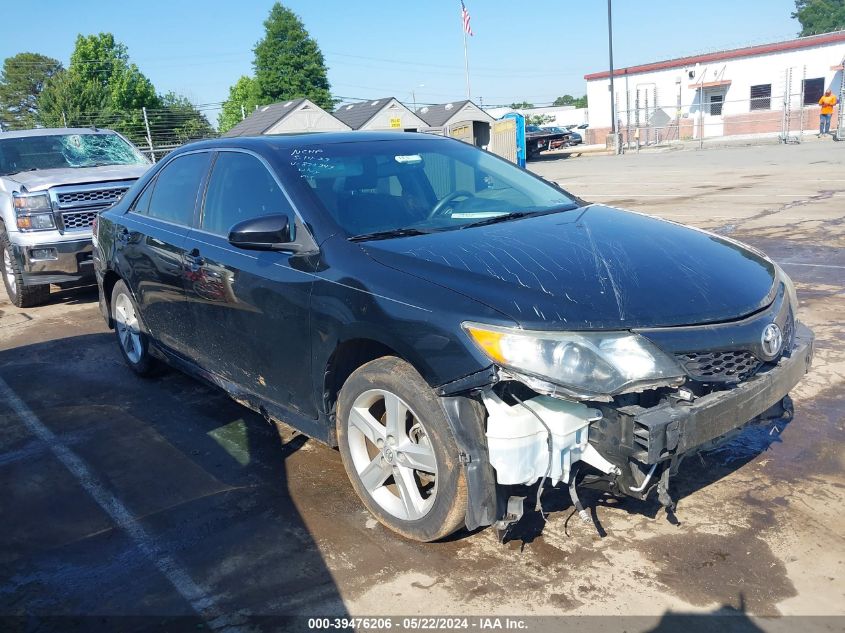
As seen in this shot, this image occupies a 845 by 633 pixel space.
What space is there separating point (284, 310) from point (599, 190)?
46.3 feet

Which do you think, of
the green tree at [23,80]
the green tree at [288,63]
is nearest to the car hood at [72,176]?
the green tree at [288,63]

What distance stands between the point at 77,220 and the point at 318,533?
595 cm

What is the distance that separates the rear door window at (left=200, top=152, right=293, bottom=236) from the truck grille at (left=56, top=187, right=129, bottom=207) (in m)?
3.99

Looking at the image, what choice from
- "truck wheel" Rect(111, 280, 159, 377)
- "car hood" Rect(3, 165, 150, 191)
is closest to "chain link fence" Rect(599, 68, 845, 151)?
"car hood" Rect(3, 165, 150, 191)

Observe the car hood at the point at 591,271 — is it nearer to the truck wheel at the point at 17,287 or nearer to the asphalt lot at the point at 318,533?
the asphalt lot at the point at 318,533

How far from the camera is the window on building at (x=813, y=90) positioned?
111ft

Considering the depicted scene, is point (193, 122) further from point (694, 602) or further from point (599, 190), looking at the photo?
point (694, 602)

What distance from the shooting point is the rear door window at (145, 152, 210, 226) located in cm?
450

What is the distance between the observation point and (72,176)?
8156 mm

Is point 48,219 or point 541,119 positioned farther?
point 541,119

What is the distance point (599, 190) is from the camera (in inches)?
652

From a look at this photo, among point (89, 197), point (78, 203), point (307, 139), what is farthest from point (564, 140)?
point (307, 139)

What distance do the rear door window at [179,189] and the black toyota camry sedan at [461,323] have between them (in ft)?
0.17

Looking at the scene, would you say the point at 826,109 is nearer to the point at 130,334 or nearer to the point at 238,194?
the point at 130,334
